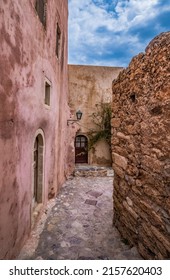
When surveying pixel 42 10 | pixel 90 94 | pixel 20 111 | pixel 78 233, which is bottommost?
pixel 78 233

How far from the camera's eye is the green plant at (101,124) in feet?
35.0

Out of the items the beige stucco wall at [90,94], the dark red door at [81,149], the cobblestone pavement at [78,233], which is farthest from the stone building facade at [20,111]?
the dark red door at [81,149]

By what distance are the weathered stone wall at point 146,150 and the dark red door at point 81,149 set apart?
7.24 meters

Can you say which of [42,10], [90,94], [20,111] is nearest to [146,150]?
[20,111]

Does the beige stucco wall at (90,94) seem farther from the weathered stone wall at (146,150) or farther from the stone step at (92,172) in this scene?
the weathered stone wall at (146,150)

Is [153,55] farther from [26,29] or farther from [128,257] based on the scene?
[128,257]

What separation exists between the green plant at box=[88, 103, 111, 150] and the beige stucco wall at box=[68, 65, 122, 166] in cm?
23

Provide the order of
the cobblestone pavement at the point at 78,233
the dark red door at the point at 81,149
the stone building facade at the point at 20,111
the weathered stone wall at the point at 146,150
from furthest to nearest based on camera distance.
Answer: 1. the dark red door at the point at 81,149
2. the cobblestone pavement at the point at 78,233
3. the stone building facade at the point at 20,111
4. the weathered stone wall at the point at 146,150

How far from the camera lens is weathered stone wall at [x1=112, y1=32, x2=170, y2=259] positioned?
2275mm

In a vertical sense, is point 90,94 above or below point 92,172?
above

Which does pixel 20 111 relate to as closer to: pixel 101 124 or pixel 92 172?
pixel 92 172

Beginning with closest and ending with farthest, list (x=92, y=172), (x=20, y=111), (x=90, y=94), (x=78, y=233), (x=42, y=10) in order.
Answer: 1. (x=20, y=111)
2. (x=78, y=233)
3. (x=42, y=10)
4. (x=92, y=172)
5. (x=90, y=94)

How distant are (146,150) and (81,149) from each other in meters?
8.44

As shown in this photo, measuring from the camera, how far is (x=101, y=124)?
10773 millimetres
